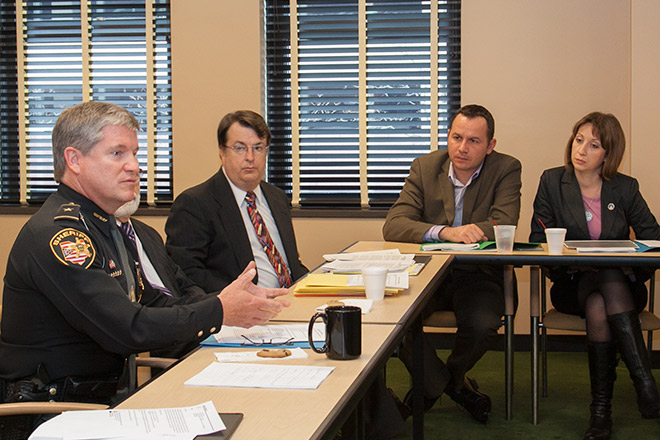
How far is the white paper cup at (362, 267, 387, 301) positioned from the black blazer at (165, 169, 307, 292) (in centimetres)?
98

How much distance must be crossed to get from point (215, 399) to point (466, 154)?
2.58m

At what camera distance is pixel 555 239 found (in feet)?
10.1

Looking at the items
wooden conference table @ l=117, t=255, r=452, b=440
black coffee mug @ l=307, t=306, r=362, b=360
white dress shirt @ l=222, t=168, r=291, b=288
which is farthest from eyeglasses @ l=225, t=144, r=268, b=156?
black coffee mug @ l=307, t=306, r=362, b=360

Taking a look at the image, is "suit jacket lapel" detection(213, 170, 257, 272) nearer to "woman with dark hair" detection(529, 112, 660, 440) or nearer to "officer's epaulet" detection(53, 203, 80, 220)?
"officer's epaulet" detection(53, 203, 80, 220)

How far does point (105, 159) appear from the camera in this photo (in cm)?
187

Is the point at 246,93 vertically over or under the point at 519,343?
over

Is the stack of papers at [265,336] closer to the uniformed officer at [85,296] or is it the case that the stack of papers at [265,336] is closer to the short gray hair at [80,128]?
the uniformed officer at [85,296]

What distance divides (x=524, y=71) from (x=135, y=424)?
3.78 metres

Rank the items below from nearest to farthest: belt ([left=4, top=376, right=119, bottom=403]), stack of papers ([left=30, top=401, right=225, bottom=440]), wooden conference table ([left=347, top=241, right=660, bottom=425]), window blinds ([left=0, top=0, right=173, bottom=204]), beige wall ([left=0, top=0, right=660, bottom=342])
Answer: stack of papers ([left=30, top=401, right=225, bottom=440]) < belt ([left=4, top=376, right=119, bottom=403]) < wooden conference table ([left=347, top=241, right=660, bottom=425]) < beige wall ([left=0, top=0, right=660, bottom=342]) < window blinds ([left=0, top=0, right=173, bottom=204])

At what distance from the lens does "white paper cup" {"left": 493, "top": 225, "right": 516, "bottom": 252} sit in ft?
10.3

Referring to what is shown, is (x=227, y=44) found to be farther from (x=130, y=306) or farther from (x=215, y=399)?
(x=215, y=399)

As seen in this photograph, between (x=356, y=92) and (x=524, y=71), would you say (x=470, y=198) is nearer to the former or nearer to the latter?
(x=524, y=71)

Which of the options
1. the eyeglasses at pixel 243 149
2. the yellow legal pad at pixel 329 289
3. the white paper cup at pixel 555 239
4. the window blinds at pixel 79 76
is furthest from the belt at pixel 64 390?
the window blinds at pixel 79 76

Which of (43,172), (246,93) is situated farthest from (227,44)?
(43,172)
